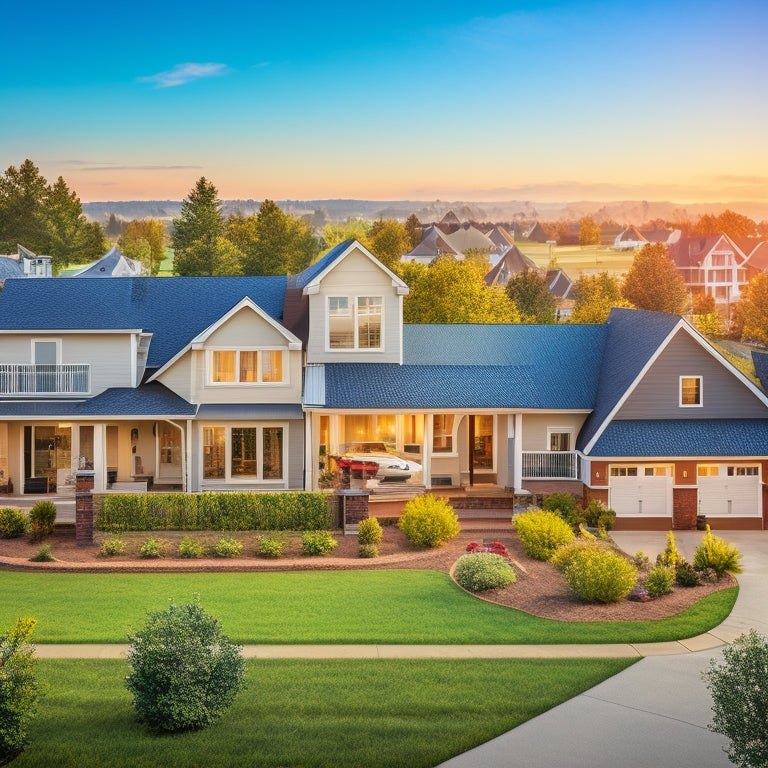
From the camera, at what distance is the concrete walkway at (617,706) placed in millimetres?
12055

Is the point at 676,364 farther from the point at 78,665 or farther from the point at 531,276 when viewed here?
the point at 531,276

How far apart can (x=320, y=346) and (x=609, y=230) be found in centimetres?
15150

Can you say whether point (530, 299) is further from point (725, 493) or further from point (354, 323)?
point (725, 493)

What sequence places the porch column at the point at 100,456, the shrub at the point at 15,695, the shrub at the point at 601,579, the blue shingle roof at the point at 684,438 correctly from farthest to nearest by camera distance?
1. the porch column at the point at 100,456
2. the blue shingle roof at the point at 684,438
3. the shrub at the point at 601,579
4. the shrub at the point at 15,695

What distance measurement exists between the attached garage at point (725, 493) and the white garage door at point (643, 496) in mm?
1188

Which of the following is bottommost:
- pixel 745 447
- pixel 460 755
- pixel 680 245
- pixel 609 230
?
pixel 460 755

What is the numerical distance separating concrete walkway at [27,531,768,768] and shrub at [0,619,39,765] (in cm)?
466

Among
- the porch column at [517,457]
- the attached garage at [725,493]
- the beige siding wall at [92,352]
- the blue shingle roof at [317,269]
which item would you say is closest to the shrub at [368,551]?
the porch column at [517,457]

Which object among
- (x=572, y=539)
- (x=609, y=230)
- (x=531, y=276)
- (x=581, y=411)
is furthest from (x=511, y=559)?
(x=609, y=230)

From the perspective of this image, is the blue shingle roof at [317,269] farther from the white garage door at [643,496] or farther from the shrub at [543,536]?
the shrub at [543,536]

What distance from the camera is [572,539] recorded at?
25.2 m

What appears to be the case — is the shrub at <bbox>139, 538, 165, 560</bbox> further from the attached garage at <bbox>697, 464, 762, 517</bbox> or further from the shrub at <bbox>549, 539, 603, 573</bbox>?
the attached garage at <bbox>697, 464, 762, 517</bbox>

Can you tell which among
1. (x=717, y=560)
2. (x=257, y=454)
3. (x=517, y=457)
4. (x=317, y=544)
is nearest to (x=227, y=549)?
(x=317, y=544)

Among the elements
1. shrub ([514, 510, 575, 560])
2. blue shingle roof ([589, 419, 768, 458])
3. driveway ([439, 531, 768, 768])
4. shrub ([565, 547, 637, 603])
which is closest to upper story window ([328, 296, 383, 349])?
blue shingle roof ([589, 419, 768, 458])
